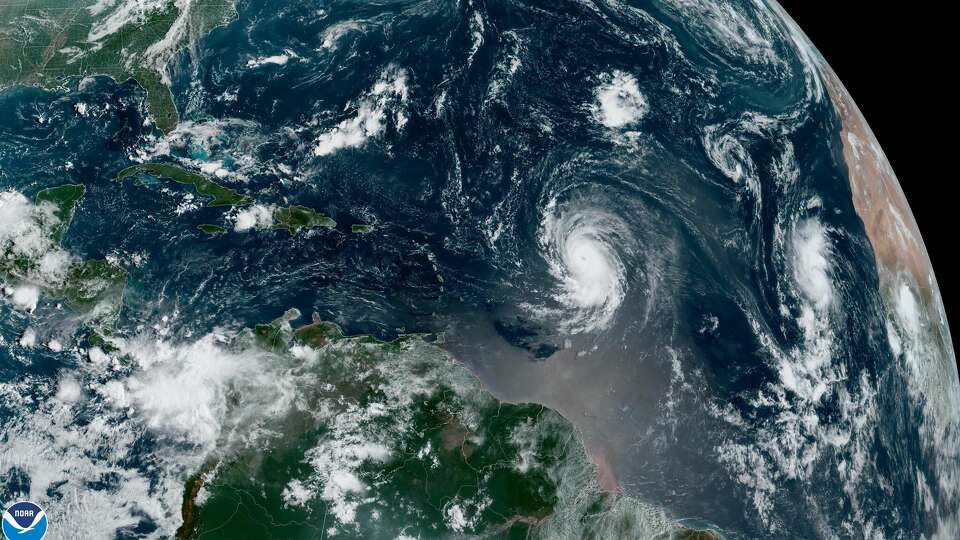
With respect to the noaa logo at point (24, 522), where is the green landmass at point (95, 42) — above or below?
above

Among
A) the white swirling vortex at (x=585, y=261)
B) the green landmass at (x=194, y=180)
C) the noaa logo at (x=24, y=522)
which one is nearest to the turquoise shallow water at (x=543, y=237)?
the white swirling vortex at (x=585, y=261)

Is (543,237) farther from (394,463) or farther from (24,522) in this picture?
(24,522)

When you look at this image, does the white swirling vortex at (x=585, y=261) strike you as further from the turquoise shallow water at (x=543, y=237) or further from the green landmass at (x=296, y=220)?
the green landmass at (x=296, y=220)

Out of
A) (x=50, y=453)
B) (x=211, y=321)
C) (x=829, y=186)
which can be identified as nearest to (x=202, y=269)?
(x=211, y=321)

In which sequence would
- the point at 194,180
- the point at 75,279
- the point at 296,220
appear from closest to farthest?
the point at 75,279 < the point at 296,220 < the point at 194,180

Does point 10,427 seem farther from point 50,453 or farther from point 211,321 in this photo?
point 211,321

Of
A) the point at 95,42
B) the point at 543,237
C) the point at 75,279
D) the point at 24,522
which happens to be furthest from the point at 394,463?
the point at 95,42

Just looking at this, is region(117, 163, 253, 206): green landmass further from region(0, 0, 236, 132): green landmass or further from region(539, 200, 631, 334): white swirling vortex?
region(539, 200, 631, 334): white swirling vortex
